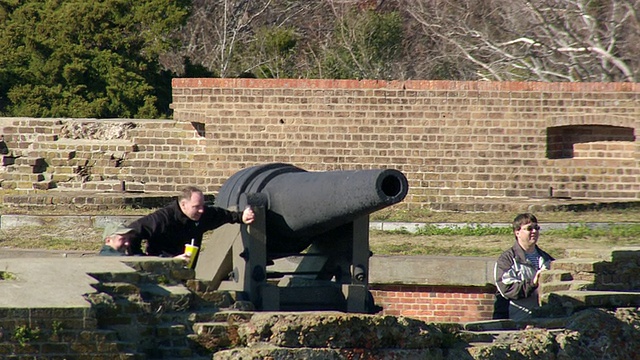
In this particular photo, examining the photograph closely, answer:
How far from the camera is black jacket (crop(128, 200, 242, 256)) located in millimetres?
8750

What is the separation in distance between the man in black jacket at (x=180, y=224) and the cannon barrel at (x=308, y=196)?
0.61ft

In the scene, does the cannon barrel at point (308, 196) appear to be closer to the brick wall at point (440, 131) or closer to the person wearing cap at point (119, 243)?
the person wearing cap at point (119, 243)

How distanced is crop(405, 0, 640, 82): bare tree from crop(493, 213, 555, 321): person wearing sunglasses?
545 inches

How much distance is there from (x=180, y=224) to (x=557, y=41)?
53.7ft

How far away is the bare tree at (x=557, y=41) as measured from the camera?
23.4 meters

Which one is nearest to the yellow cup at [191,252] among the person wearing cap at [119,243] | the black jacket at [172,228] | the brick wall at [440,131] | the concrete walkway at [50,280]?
the black jacket at [172,228]

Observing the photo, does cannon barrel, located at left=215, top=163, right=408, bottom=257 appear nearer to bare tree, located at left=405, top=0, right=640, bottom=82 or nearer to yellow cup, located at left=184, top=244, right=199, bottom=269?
yellow cup, located at left=184, top=244, right=199, bottom=269

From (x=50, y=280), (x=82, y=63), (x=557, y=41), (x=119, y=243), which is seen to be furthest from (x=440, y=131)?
(x=50, y=280)

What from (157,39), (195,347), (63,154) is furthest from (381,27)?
(195,347)

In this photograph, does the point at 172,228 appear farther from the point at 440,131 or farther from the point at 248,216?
the point at 440,131

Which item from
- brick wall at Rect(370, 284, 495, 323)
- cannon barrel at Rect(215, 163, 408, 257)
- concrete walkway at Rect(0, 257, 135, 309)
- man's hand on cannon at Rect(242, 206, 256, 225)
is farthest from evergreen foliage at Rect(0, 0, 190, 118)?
concrete walkway at Rect(0, 257, 135, 309)

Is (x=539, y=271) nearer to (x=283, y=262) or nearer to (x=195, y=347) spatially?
(x=283, y=262)

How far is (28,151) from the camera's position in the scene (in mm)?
20594

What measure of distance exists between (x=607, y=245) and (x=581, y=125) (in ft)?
14.8
